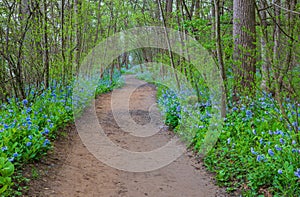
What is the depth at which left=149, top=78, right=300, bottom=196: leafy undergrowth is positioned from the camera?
3268 millimetres

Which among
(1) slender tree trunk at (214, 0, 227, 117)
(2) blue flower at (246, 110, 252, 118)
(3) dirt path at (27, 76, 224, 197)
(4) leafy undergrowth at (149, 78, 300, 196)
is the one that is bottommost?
(3) dirt path at (27, 76, 224, 197)

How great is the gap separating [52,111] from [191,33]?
3783 mm

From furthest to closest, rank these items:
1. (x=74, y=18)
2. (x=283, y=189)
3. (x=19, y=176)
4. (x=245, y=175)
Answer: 1. (x=74, y=18)
2. (x=245, y=175)
3. (x=19, y=176)
4. (x=283, y=189)

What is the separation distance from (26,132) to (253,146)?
3.46 m

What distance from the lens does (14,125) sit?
4316mm

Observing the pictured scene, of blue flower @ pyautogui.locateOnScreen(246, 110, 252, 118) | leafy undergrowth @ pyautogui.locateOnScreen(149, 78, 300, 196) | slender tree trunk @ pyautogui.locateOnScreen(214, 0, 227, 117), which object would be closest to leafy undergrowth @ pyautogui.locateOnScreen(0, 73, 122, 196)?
leafy undergrowth @ pyautogui.locateOnScreen(149, 78, 300, 196)

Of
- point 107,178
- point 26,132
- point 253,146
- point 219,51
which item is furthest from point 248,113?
point 26,132

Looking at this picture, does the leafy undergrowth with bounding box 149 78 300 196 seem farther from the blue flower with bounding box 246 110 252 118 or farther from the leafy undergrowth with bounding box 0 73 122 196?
the leafy undergrowth with bounding box 0 73 122 196

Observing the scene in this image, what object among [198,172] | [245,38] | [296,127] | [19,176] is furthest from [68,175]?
[245,38]

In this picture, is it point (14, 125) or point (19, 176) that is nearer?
point (19, 176)

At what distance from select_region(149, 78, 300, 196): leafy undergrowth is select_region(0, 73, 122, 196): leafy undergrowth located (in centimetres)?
262

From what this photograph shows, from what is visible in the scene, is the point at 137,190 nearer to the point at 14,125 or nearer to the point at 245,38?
the point at 14,125

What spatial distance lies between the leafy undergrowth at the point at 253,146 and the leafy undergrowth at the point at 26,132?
2622mm

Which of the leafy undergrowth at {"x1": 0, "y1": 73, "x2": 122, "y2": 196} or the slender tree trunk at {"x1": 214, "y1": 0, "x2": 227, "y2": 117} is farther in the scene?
the slender tree trunk at {"x1": 214, "y1": 0, "x2": 227, "y2": 117}
